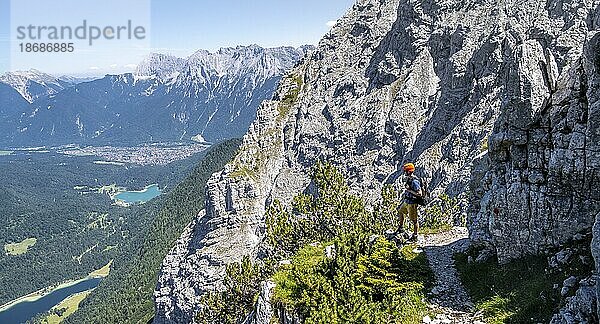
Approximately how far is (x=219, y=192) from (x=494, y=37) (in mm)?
76731

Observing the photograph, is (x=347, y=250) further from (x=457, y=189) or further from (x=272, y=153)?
(x=272, y=153)

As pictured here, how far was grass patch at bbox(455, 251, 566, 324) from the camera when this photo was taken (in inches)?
747

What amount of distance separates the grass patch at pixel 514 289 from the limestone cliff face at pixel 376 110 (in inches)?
1809

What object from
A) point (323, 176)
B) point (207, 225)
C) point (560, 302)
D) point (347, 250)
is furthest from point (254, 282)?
point (207, 225)

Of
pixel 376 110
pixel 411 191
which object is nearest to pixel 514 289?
pixel 411 191

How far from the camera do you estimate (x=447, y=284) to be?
25.0 m

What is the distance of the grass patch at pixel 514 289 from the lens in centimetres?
1898

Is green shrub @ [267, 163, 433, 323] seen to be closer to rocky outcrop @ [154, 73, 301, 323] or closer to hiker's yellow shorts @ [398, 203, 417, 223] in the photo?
hiker's yellow shorts @ [398, 203, 417, 223]

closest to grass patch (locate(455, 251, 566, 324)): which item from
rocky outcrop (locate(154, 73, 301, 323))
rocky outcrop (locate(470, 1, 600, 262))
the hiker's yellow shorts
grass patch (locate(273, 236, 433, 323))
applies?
rocky outcrop (locate(470, 1, 600, 262))

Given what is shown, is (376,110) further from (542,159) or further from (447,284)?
(447,284)

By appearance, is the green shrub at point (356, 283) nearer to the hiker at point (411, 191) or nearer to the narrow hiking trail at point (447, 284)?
the narrow hiking trail at point (447, 284)

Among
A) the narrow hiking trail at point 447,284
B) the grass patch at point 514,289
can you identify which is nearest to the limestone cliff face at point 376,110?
the narrow hiking trail at point 447,284

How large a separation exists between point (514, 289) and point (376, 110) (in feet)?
334

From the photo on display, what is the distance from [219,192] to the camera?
128 m
